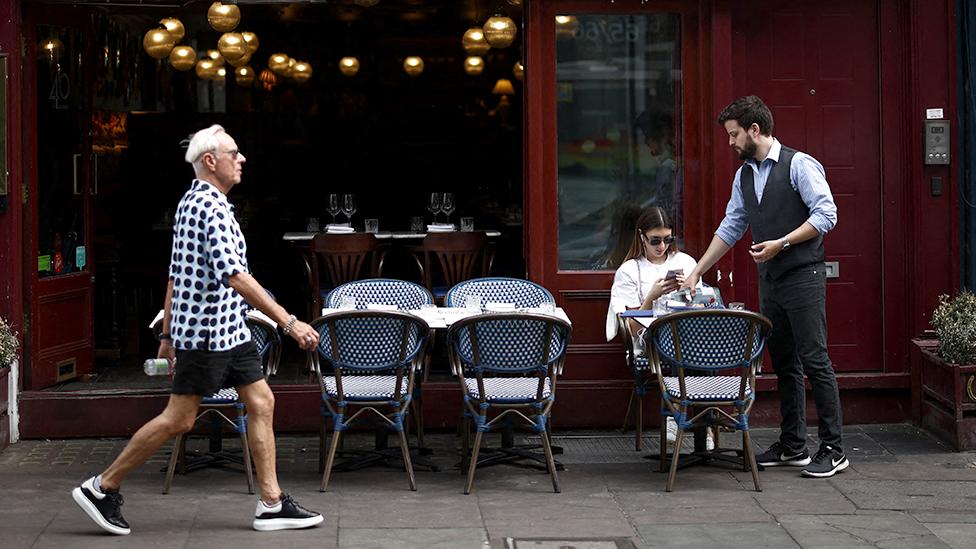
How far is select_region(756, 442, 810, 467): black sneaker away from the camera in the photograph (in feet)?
27.8

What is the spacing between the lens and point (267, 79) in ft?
55.2

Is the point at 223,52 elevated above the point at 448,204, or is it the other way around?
the point at 223,52

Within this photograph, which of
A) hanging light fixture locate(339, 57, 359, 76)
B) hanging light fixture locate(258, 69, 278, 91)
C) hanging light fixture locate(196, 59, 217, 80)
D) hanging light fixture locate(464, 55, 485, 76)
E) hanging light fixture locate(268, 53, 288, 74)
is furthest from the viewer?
hanging light fixture locate(258, 69, 278, 91)

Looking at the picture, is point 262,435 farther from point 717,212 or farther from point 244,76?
point 244,76

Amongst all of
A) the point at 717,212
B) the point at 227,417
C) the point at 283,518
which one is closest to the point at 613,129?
the point at 717,212

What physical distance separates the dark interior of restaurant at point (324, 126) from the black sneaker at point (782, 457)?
4.68 meters

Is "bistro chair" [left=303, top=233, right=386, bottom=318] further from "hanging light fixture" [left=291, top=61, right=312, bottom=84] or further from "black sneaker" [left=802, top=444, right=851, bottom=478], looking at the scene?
"hanging light fixture" [left=291, top=61, right=312, bottom=84]

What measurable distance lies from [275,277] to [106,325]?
1.97 meters

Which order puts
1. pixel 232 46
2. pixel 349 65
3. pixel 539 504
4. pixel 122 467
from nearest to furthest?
pixel 122 467, pixel 539 504, pixel 232 46, pixel 349 65

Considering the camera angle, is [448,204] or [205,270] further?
[448,204]

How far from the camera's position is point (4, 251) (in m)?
9.13

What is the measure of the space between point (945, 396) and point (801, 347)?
134 centimetres

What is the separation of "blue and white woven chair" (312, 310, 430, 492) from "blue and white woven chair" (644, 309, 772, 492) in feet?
4.31

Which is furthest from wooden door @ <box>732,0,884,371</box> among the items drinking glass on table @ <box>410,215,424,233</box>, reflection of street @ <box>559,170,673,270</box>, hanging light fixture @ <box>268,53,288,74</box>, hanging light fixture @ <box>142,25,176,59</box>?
hanging light fixture @ <box>268,53,288,74</box>
